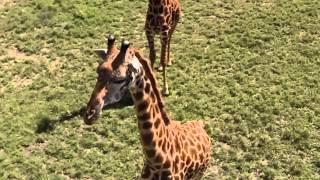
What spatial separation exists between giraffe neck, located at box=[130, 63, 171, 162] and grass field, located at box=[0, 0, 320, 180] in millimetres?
2619

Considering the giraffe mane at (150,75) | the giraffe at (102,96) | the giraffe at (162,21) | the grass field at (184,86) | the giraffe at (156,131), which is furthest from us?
the giraffe at (162,21)

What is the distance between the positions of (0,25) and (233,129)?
18.5 ft

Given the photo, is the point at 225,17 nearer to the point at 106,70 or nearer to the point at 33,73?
the point at 33,73

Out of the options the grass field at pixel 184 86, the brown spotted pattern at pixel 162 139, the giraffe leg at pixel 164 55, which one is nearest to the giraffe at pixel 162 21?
the giraffe leg at pixel 164 55

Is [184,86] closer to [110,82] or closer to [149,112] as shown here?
[149,112]

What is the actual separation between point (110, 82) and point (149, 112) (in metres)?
0.70

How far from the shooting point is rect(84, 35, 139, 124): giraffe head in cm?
447

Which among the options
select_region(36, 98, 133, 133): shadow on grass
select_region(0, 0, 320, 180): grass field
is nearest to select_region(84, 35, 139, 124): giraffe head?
select_region(0, 0, 320, 180): grass field

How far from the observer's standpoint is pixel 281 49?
1054cm

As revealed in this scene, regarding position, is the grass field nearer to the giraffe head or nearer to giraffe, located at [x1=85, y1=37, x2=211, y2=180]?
giraffe, located at [x1=85, y1=37, x2=211, y2=180]

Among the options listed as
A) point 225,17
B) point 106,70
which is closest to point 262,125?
point 225,17

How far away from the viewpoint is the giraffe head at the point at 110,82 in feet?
14.7

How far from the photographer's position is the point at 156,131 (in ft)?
17.5

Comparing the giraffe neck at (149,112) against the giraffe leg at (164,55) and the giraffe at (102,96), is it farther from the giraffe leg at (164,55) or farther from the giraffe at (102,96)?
the giraffe leg at (164,55)
